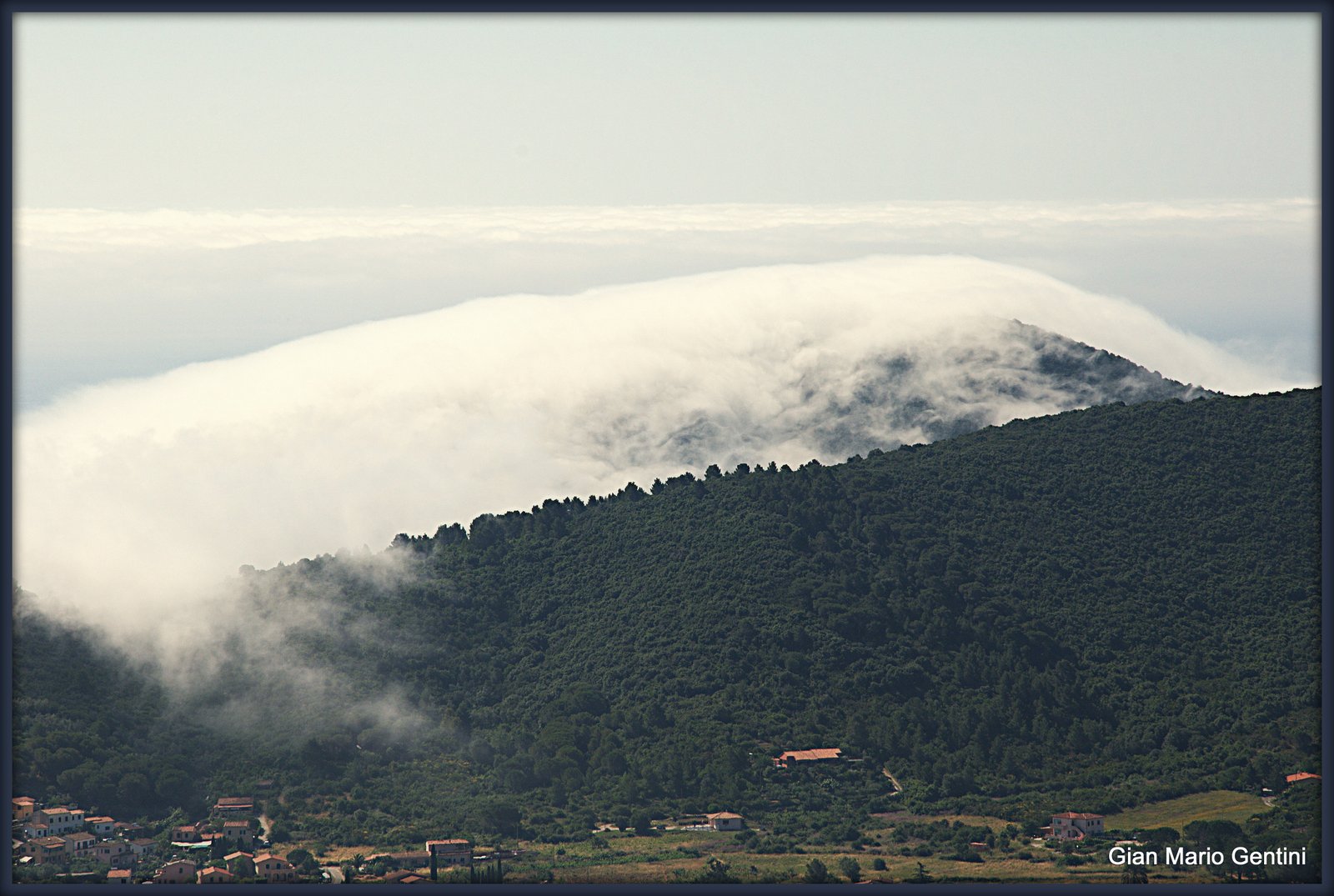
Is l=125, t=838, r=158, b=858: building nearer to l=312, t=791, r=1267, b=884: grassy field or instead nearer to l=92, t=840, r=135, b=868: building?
l=92, t=840, r=135, b=868: building

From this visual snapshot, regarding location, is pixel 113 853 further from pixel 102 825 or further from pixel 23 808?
pixel 23 808

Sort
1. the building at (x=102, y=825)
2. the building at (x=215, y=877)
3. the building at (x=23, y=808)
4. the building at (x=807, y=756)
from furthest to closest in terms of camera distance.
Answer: the building at (x=807, y=756) < the building at (x=102, y=825) < the building at (x=23, y=808) < the building at (x=215, y=877)

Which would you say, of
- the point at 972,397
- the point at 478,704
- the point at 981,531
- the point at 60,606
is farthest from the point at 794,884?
the point at 972,397

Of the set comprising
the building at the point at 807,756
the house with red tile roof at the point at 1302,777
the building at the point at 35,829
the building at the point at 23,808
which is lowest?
the house with red tile roof at the point at 1302,777

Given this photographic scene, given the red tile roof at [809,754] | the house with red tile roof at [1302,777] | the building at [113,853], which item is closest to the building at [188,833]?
the building at [113,853]

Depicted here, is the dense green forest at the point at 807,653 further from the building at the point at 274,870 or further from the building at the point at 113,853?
the building at the point at 274,870

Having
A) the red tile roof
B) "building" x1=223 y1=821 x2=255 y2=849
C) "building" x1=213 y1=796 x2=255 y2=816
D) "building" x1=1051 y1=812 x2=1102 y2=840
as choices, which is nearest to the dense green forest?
the red tile roof
